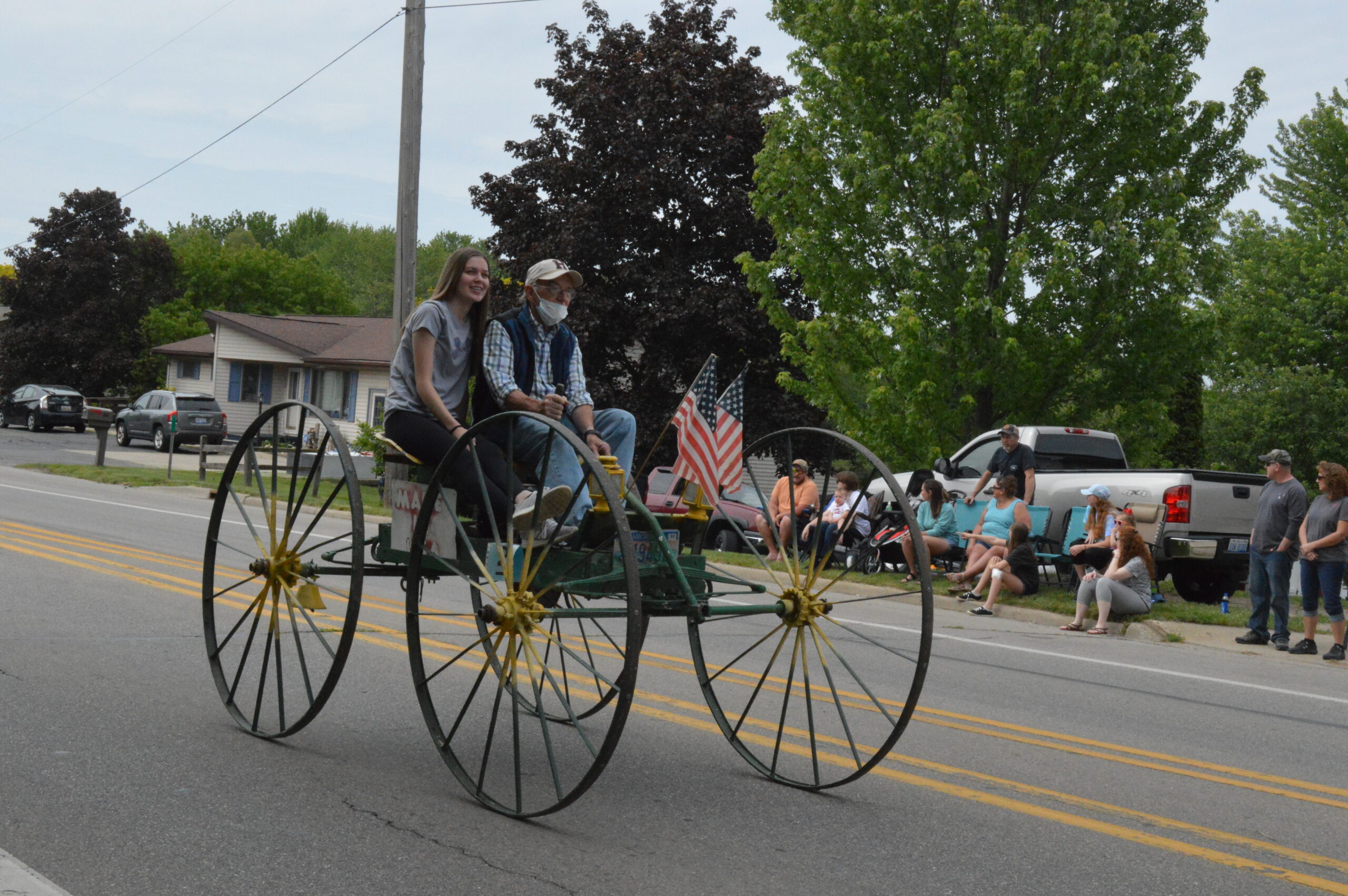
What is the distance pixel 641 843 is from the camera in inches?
195

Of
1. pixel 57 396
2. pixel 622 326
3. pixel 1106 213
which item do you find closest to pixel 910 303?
pixel 1106 213

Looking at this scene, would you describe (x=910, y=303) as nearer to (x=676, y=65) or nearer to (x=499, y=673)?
(x=676, y=65)

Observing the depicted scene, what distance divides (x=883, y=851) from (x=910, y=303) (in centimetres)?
1557

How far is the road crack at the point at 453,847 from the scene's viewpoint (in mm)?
4475

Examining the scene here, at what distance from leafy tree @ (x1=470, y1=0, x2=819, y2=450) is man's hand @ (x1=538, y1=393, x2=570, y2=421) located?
22.7m

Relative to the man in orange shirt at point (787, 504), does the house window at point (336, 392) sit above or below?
above

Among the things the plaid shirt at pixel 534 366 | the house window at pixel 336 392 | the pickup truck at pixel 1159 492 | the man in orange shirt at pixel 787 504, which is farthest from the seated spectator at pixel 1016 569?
the house window at pixel 336 392

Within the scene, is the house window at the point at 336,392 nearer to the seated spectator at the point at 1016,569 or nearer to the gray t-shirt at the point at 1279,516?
the seated spectator at the point at 1016,569

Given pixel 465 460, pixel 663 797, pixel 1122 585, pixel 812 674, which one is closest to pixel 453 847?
pixel 663 797

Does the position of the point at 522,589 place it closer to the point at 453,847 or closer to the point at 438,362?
the point at 453,847

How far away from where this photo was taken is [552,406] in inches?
230

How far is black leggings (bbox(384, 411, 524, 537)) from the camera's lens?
5660mm

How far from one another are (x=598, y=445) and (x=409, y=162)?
15258mm

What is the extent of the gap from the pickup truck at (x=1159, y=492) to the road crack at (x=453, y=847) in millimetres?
10247
